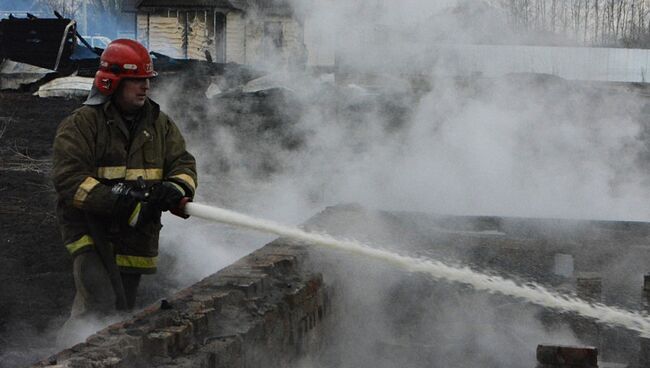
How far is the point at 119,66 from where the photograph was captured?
182 inches

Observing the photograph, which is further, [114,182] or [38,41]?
[38,41]

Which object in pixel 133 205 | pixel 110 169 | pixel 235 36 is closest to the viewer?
pixel 133 205

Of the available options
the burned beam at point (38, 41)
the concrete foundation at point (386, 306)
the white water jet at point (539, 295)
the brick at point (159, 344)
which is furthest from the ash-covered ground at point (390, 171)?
the burned beam at point (38, 41)

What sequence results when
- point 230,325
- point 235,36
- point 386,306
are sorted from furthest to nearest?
1. point 235,36
2. point 386,306
3. point 230,325

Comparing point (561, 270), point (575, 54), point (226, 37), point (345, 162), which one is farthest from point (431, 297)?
point (226, 37)

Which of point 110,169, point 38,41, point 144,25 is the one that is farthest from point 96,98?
point 144,25

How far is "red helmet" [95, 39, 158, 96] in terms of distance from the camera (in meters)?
4.59

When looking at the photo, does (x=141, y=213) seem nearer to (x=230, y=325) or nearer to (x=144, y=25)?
(x=230, y=325)

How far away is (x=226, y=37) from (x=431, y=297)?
26.3 m

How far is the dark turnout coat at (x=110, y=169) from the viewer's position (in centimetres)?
435

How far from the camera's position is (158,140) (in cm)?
475

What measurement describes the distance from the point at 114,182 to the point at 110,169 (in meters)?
→ 0.06

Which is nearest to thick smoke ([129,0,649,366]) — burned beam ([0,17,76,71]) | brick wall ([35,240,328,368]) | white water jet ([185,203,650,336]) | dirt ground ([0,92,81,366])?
dirt ground ([0,92,81,366])

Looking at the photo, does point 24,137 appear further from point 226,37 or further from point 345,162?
point 226,37
